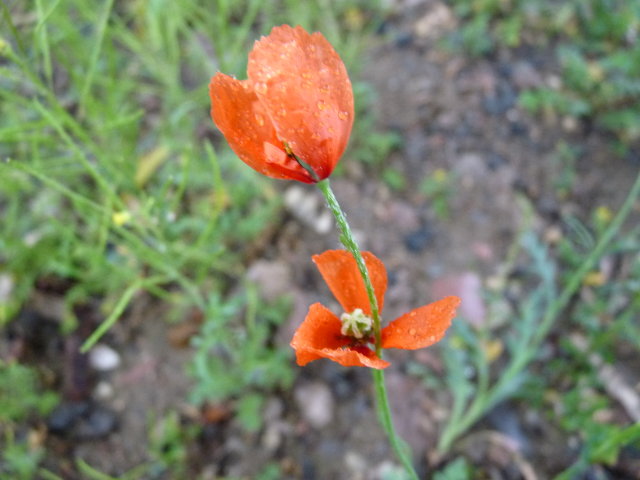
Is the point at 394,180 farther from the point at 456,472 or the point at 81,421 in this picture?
the point at 81,421

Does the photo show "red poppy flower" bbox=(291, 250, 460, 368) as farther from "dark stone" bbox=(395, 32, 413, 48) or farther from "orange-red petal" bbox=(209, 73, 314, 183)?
"dark stone" bbox=(395, 32, 413, 48)

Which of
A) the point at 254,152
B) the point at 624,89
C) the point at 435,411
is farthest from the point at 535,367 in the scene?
the point at 254,152

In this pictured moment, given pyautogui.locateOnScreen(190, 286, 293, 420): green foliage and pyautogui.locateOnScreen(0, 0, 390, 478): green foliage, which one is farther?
pyautogui.locateOnScreen(190, 286, 293, 420): green foliage

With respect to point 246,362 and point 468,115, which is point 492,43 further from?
point 246,362

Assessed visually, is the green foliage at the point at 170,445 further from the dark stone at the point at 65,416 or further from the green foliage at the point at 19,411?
the green foliage at the point at 19,411

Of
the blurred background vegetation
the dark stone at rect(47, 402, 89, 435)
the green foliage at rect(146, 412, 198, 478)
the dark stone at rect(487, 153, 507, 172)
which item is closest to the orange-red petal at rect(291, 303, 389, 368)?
the blurred background vegetation

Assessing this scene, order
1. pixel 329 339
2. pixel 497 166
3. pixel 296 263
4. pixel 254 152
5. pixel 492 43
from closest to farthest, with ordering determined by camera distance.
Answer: pixel 254 152 < pixel 329 339 < pixel 296 263 < pixel 497 166 < pixel 492 43

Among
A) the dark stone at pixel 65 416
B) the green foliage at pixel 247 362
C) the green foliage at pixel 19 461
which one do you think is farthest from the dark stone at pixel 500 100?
the green foliage at pixel 19 461
